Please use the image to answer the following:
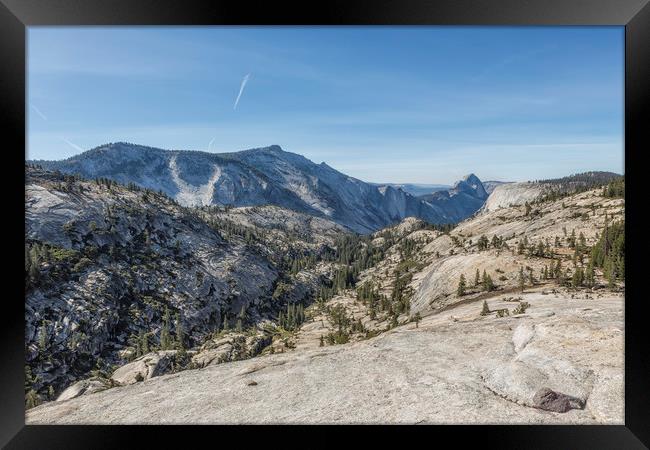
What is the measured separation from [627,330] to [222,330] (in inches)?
3260

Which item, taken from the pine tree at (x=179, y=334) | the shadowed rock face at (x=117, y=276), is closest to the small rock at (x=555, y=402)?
the shadowed rock face at (x=117, y=276)

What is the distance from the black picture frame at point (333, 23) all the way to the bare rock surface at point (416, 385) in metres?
1.23

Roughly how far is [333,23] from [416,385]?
9341 millimetres

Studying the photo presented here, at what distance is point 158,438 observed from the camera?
263 inches

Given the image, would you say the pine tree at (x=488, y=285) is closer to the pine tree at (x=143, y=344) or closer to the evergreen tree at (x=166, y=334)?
the evergreen tree at (x=166, y=334)

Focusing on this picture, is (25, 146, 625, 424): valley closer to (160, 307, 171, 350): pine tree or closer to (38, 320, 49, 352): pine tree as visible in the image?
(38, 320, 49, 352): pine tree

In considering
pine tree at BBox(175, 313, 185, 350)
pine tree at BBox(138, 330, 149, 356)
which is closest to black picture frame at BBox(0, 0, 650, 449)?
pine tree at BBox(138, 330, 149, 356)

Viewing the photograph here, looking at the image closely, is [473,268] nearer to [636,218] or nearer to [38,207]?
[636,218]

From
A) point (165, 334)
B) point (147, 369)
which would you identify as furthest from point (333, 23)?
point (165, 334)

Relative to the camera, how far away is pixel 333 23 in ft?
21.7

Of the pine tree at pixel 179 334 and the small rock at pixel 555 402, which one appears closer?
the small rock at pixel 555 402

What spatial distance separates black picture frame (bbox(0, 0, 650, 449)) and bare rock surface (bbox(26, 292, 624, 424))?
1.23 metres

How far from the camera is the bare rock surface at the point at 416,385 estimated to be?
26.9 ft

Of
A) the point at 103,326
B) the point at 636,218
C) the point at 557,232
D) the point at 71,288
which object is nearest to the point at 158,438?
the point at 636,218
